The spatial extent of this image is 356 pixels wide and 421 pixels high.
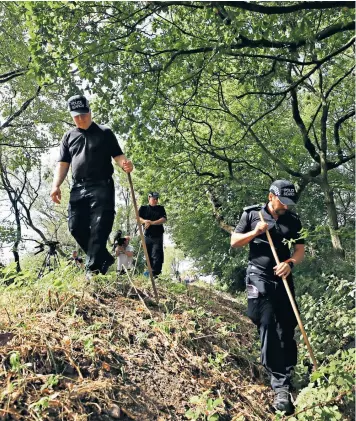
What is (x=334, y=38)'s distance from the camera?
902 centimetres

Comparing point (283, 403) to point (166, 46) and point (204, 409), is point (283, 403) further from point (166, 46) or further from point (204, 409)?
point (166, 46)

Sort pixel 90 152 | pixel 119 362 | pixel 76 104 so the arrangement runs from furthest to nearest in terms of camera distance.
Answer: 1. pixel 90 152
2. pixel 76 104
3. pixel 119 362

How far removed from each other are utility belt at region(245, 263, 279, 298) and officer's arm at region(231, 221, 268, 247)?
314 millimetres

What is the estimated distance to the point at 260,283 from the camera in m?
4.43

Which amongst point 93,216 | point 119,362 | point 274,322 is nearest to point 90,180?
point 93,216

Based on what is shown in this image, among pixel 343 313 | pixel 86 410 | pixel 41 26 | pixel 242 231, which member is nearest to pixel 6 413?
pixel 86 410

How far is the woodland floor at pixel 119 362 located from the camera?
3225 millimetres

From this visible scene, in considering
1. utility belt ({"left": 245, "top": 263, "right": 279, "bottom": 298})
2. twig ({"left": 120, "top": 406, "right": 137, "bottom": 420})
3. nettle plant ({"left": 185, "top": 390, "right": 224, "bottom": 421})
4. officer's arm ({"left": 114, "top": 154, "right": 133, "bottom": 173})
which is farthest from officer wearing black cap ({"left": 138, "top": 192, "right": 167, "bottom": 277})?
twig ({"left": 120, "top": 406, "right": 137, "bottom": 420})

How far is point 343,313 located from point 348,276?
3.14 meters

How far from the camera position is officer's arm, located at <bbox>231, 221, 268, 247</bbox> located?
4.32 m

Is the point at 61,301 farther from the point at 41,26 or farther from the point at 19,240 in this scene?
the point at 19,240

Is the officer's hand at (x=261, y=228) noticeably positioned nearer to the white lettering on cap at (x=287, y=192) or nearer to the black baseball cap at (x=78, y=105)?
the white lettering on cap at (x=287, y=192)

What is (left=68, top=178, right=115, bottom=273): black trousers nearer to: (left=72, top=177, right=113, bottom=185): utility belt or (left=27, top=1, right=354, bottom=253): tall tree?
(left=72, top=177, right=113, bottom=185): utility belt

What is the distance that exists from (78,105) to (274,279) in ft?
9.95
